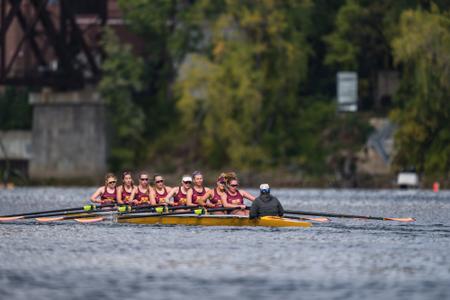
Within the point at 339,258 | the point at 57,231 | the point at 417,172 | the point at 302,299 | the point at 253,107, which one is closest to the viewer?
the point at 302,299

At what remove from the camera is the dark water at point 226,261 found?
28.0m

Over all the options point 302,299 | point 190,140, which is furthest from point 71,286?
point 190,140

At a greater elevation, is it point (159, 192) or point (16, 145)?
point (16, 145)

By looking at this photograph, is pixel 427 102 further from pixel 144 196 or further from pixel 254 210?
pixel 254 210

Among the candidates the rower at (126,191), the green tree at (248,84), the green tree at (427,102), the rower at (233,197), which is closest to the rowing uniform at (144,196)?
the rower at (126,191)

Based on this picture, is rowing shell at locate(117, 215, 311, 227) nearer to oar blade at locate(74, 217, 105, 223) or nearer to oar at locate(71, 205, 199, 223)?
oar at locate(71, 205, 199, 223)

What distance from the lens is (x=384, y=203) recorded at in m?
67.1

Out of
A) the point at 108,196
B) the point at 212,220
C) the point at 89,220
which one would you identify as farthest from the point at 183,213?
the point at 108,196

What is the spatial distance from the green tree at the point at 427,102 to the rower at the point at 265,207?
→ 33895mm

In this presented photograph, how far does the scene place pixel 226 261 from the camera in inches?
1319

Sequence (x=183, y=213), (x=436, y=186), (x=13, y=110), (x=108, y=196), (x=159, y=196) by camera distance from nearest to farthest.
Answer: (x=183, y=213) < (x=159, y=196) < (x=108, y=196) < (x=436, y=186) < (x=13, y=110)

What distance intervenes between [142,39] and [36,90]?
889 cm

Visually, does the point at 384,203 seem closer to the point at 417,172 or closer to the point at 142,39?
the point at 417,172

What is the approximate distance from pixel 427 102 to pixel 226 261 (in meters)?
46.0
